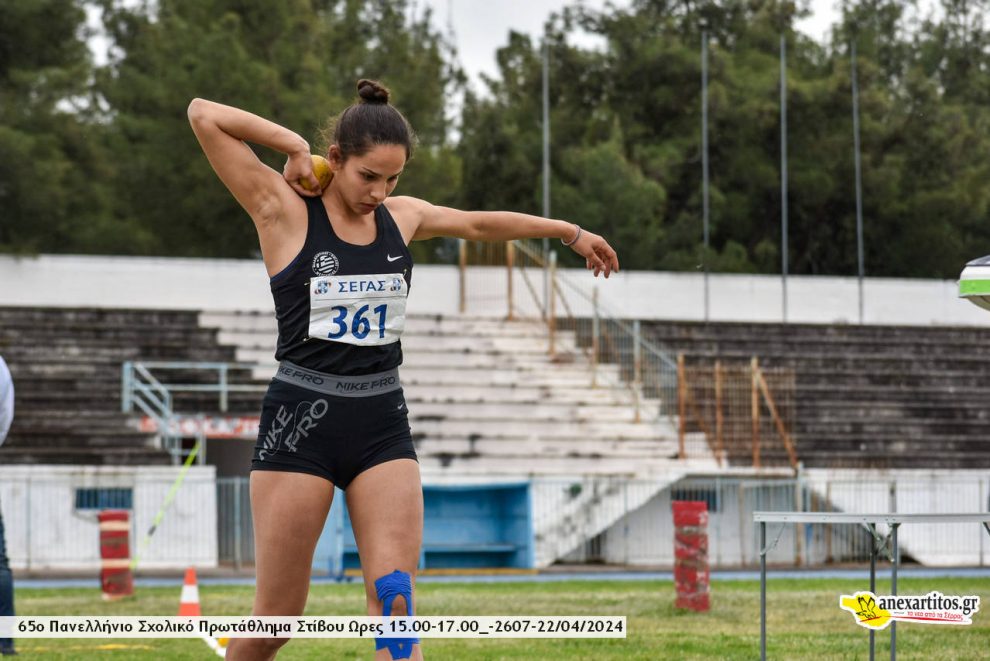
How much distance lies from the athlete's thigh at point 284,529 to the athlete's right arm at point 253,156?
0.82 m

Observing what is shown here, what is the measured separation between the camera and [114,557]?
54.7 ft

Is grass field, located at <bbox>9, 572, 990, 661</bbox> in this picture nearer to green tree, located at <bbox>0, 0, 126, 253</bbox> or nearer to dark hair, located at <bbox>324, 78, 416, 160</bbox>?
dark hair, located at <bbox>324, 78, 416, 160</bbox>

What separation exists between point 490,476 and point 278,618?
1906 cm

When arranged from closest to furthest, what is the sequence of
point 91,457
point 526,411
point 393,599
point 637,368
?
→ point 393,599, point 91,457, point 526,411, point 637,368

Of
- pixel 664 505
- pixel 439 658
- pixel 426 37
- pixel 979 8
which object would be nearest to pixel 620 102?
pixel 426 37

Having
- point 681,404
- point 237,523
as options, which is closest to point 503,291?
point 681,404

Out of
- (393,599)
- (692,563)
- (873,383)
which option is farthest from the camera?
(873,383)

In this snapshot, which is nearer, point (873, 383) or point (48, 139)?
point (873, 383)

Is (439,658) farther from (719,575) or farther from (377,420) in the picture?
(719,575)

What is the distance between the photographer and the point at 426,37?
5122 cm

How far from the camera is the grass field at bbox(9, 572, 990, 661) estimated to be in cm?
1001

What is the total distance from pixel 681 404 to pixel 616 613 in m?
13.6

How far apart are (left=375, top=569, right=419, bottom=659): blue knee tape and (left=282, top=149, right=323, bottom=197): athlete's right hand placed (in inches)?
48.0

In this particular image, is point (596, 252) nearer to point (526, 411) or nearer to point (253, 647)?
point (253, 647)
